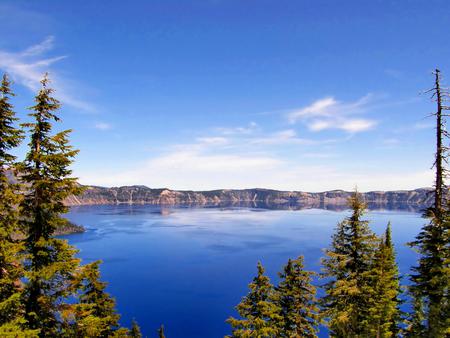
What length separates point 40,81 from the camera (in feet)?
43.5

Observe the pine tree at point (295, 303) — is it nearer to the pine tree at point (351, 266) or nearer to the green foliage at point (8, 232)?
the pine tree at point (351, 266)

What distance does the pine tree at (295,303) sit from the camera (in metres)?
21.2

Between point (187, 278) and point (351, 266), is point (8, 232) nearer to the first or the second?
point (351, 266)

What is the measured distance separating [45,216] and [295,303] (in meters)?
16.9

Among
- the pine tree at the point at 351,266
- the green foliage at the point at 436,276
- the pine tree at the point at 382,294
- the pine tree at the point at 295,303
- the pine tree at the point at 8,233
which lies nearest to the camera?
the pine tree at the point at 8,233

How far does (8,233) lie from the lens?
40.1 feet

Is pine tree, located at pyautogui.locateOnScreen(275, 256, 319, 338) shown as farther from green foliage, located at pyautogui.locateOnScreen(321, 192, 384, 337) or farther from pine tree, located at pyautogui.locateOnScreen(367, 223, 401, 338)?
pine tree, located at pyautogui.locateOnScreen(367, 223, 401, 338)

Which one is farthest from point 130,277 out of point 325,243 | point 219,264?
point 325,243

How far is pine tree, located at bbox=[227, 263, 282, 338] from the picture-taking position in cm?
2036

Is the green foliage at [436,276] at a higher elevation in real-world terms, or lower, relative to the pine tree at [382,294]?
higher

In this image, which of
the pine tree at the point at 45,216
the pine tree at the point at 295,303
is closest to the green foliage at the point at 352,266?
the pine tree at the point at 295,303

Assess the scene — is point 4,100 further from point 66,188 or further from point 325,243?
point 325,243

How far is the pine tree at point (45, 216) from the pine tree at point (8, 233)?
439mm

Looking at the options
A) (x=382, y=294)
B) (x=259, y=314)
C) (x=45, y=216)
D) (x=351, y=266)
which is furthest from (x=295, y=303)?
(x=45, y=216)
